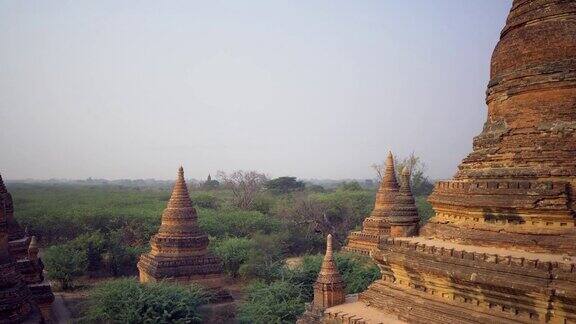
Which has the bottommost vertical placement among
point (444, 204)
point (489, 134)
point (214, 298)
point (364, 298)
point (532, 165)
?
point (214, 298)

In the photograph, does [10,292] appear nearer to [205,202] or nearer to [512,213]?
[512,213]

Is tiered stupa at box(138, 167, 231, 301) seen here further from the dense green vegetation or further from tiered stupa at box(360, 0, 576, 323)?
tiered stupa at box(360, 0, 576, 323)

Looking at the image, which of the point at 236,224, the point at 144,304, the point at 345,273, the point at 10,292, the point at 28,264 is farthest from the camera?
the point at 236,224

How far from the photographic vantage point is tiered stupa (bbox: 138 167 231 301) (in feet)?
68.5

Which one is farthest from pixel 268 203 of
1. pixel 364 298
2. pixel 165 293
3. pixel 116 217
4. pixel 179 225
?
pixel 364 298

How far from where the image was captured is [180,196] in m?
22.6

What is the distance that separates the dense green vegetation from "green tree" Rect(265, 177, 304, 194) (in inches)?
954

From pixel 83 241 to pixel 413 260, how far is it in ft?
89.6

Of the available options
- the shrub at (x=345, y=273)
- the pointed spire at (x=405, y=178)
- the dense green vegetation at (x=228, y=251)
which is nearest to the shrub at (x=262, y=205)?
the dense green vegetation at (x=228, y=251)

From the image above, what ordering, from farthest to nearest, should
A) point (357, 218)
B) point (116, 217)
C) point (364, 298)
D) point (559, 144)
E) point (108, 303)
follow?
point (357, 218) < point (116, 217) < point (108, 303) < point (364, 298) < point (559, 144)

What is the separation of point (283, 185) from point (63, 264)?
63486mm

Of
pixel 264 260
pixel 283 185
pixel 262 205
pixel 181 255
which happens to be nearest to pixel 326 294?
pixel 181 255

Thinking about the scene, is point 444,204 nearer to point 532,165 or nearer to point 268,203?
point 532,165

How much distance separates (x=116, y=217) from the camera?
42.9 metres
